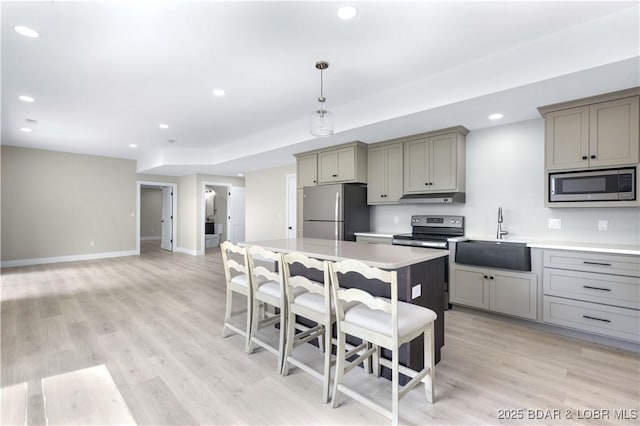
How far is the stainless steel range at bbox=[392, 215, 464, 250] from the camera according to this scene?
12.4 feet

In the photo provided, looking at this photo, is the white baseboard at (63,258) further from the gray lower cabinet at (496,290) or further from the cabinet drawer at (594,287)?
the cabinet drawer at (594,287)

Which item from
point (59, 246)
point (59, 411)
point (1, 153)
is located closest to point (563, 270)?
point (59, 411)

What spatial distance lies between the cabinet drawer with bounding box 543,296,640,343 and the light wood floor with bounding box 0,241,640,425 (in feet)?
0.50

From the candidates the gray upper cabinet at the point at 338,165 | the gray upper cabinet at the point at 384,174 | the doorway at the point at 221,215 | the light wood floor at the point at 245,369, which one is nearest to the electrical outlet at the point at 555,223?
the light wood floor at the point at 245,369

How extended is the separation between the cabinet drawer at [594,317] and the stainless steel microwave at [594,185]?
3.31ft

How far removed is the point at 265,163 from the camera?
650 centimetres

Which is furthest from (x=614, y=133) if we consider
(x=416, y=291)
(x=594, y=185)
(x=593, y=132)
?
(x=416, y=291)

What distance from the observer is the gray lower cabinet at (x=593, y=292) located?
254 cm

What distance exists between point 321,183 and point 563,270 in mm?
3313

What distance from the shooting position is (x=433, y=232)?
13.6 feet

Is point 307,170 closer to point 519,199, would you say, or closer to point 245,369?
point 519,199

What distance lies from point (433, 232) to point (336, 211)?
1.42 meters

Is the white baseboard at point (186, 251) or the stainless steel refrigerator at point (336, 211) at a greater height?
the stainless steel refrigerator at point (336, 211)

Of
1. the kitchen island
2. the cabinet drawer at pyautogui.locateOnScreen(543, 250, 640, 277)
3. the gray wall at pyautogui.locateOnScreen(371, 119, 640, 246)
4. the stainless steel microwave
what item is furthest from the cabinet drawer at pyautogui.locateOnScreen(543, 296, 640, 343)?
the kitchen island
